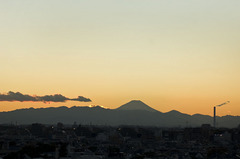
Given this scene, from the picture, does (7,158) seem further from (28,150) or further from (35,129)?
(35,129)

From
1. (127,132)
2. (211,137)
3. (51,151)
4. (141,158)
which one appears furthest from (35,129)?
(141,158)

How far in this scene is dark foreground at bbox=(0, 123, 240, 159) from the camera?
58.1m

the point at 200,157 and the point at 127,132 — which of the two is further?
the point at 127,132

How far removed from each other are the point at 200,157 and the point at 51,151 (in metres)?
19.5

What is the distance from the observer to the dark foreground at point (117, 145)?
58062mm

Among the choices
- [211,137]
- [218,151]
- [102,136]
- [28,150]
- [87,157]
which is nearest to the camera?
[87,157]

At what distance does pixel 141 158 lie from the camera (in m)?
53.7

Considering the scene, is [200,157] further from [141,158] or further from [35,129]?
[35,129]

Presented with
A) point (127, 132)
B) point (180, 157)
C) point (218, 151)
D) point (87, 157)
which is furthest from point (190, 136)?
point (87, 157)

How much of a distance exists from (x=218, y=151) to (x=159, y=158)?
15738 millimetres

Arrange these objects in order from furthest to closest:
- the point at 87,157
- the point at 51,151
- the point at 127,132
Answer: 1. the point at 127,132
2. the point at 51,151
3. the point at 87,157

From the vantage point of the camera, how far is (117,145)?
93438 millimetres

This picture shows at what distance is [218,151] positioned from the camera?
223ft

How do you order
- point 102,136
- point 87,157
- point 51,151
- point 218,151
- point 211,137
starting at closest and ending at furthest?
1. point 87,157
2. point 51,151
3. point 218,151
4. point 102,136
5. point 211,137
